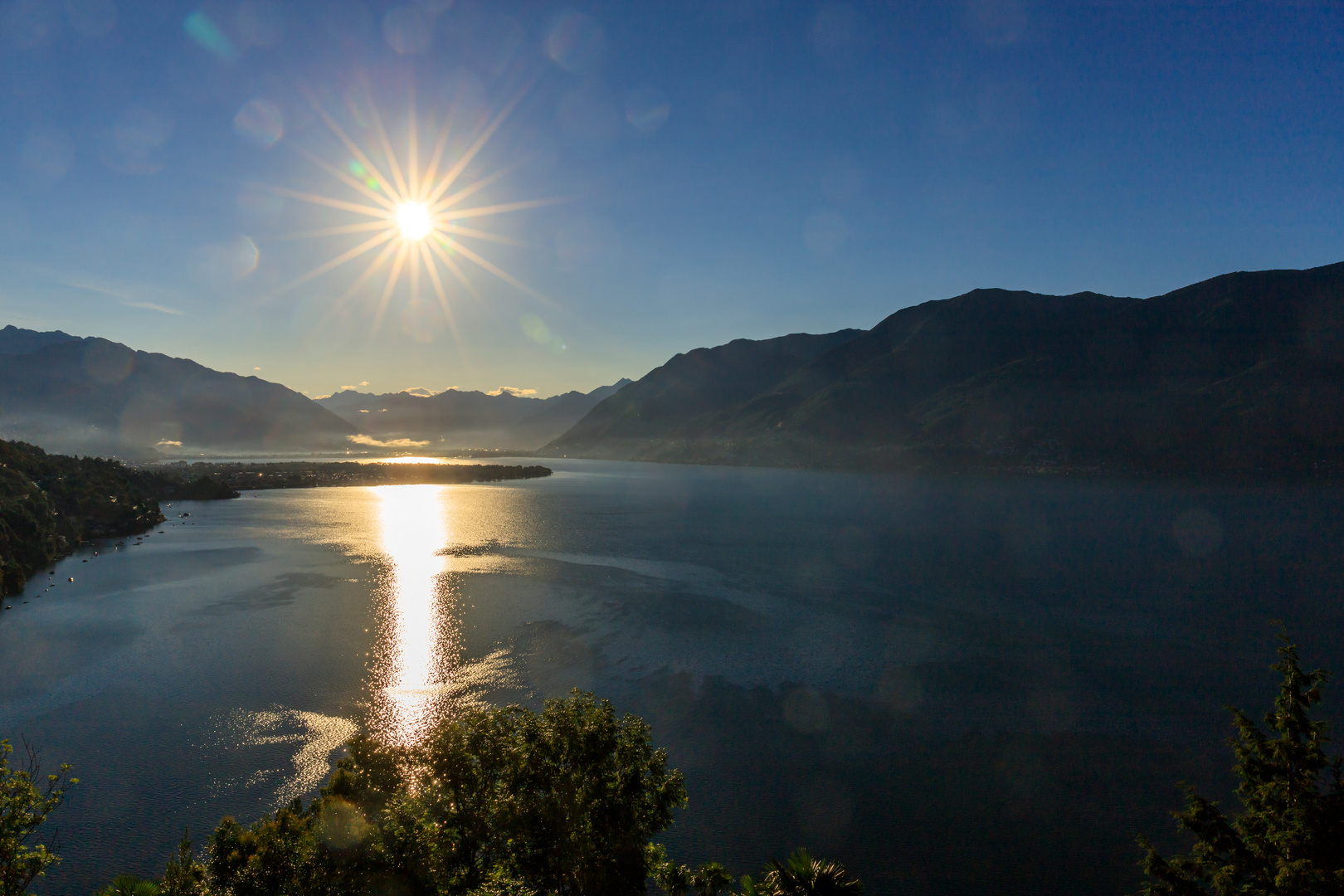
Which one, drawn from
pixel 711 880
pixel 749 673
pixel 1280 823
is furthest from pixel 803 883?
pixel 749 673

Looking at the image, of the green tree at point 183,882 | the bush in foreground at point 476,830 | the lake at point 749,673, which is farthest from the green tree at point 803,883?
the green tree at point 183,882

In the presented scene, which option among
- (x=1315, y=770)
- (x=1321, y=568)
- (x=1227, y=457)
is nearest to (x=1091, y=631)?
(x=1315, y=770)

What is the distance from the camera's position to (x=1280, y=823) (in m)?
13.4

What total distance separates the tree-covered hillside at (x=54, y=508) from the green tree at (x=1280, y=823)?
8331 cm

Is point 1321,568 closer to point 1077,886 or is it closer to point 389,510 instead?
point 1077,886

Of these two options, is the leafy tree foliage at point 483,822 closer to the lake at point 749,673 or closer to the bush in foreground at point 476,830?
the bush in foreground at point 476,830

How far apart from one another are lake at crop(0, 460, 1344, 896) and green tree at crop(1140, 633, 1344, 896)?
6695mm

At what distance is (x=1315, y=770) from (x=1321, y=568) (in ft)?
249

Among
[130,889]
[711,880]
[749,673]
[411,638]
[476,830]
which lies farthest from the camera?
[411,638]

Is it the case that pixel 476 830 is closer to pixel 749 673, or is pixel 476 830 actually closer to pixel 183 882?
pixel 183 882

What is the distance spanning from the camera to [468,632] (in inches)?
1688

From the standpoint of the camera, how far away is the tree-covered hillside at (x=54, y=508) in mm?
61719

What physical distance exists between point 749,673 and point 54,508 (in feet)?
332

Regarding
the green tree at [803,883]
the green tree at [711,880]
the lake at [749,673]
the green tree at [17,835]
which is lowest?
the lake at [749,673]
